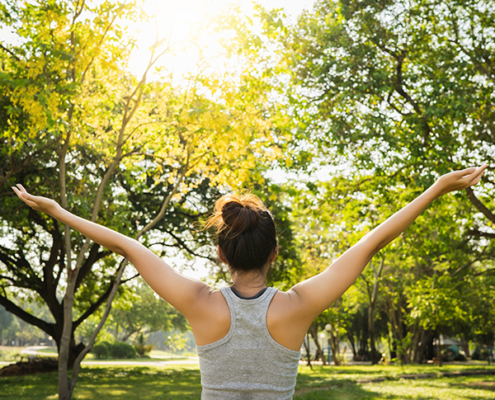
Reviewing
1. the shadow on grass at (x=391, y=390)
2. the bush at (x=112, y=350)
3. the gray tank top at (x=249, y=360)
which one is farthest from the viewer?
the bush at (x=112, y=350)

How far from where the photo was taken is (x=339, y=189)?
43.1 feet

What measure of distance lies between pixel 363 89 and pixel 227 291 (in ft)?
34.6

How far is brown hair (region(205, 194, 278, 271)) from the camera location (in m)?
1.83

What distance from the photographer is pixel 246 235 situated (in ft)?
6.07

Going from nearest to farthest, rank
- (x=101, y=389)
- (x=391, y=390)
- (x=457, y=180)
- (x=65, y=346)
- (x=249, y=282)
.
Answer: (x=249, y=282)
(x=457, y=180)
(x=65, y=346)
(x=391, y=390)
(x=101, y=389)

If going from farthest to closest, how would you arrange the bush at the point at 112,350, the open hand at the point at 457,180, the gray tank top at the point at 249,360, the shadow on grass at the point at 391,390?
the bush at the point at 112,350
the shadow on grass at the point at 391,390
the open hand at the point at 457,180
the gray tank top at the point at 249,360

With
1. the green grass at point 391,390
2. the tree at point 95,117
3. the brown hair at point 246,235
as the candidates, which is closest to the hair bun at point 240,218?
the brown hair at point 246,235

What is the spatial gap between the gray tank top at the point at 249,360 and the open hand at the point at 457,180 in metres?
0.89

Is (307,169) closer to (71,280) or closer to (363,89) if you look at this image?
(363,89)

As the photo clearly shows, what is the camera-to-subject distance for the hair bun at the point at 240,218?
1.85m

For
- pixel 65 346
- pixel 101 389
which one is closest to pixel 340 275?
pixel 65 346

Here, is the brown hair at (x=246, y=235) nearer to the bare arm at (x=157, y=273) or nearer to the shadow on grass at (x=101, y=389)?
the bare arm at (x=157, y=273)

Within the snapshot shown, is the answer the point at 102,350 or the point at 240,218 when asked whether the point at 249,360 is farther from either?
the point at 102,350

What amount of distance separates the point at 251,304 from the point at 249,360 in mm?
203
